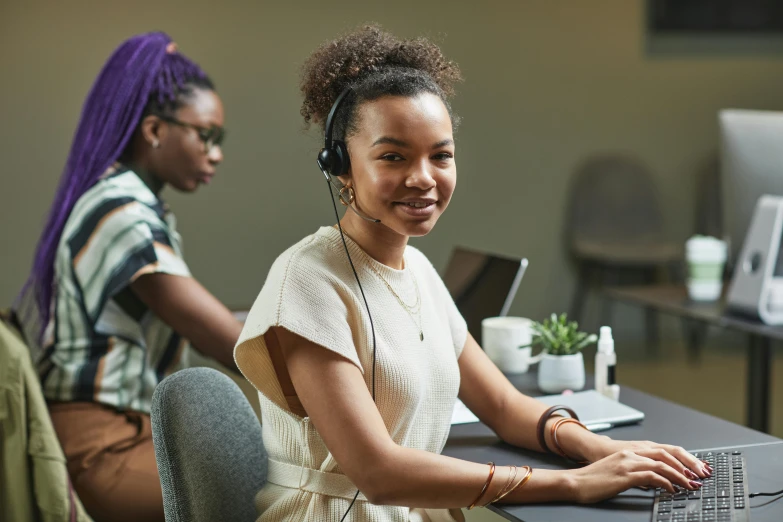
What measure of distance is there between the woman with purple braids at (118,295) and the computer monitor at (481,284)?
1.93ft

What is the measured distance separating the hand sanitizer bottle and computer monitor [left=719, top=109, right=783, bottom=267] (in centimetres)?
132

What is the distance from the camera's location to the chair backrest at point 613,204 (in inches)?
212

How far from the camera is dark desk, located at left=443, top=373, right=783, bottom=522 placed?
135 cm

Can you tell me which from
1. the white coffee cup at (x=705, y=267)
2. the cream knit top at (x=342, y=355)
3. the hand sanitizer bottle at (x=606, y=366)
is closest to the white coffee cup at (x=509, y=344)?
the hand sanitizer bottle at (x=606, y=366)

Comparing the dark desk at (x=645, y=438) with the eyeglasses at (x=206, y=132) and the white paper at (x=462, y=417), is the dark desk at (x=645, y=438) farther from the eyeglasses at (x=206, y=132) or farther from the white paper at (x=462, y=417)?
the eyeglasses at (x=206, y=132)

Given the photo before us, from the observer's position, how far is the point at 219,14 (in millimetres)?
4652

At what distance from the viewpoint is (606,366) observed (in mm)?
1946

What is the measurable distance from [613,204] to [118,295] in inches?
149

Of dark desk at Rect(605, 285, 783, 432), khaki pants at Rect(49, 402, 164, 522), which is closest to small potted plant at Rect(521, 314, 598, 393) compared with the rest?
khaki pants at Rect(49, 402, 164, 522)

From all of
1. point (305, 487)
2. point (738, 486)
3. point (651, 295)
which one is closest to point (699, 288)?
point (651, 295)

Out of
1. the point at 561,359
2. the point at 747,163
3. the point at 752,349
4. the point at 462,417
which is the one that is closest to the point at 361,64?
the point at 462,417

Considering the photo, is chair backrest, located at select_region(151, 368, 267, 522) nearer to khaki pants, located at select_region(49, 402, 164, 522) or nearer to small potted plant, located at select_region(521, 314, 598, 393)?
khaki pants, located at select_region(49, 402, 164, 522)

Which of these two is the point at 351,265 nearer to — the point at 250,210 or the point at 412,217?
the point at 412,217

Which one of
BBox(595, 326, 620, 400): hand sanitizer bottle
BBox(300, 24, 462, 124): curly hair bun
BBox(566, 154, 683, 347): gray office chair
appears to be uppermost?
BBox(300, 24, 462, 124): curly hair bun
